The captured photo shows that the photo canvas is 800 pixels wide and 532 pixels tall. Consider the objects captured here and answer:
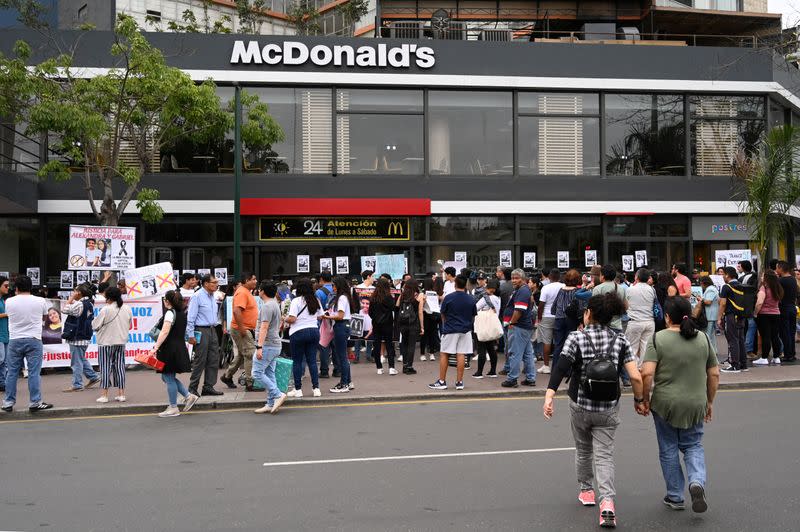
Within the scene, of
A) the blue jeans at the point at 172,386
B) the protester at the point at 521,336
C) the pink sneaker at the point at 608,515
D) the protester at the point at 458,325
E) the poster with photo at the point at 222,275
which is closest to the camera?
the pink sneaker at the point at 608,515

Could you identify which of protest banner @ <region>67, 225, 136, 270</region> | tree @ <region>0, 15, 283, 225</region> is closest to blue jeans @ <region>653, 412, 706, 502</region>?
protest banner @ <region>67, 225, 136, 270</region>

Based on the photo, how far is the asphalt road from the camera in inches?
241

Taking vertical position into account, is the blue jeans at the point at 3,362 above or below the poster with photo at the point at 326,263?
below

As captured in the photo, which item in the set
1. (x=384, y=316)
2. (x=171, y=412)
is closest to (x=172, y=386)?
(x=171, y=412)

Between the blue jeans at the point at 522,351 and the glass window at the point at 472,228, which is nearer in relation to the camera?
the blue jeans at the point at 522,351

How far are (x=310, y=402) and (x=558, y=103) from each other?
46.2 ft

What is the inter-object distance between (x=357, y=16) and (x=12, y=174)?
51.8ft

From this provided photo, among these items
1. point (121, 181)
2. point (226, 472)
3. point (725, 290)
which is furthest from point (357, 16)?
point (226, 472)

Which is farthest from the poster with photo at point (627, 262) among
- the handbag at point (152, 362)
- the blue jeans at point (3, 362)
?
the blue jeans at point (3, 362)

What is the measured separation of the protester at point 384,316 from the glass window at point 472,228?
24.2 ft

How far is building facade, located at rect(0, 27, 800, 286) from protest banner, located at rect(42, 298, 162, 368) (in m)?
5.79

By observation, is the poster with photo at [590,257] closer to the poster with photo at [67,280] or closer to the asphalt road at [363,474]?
the asphalt road at [363,474]

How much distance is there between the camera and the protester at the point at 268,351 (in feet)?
36.4

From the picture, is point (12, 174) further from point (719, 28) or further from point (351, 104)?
point (719, 28)
